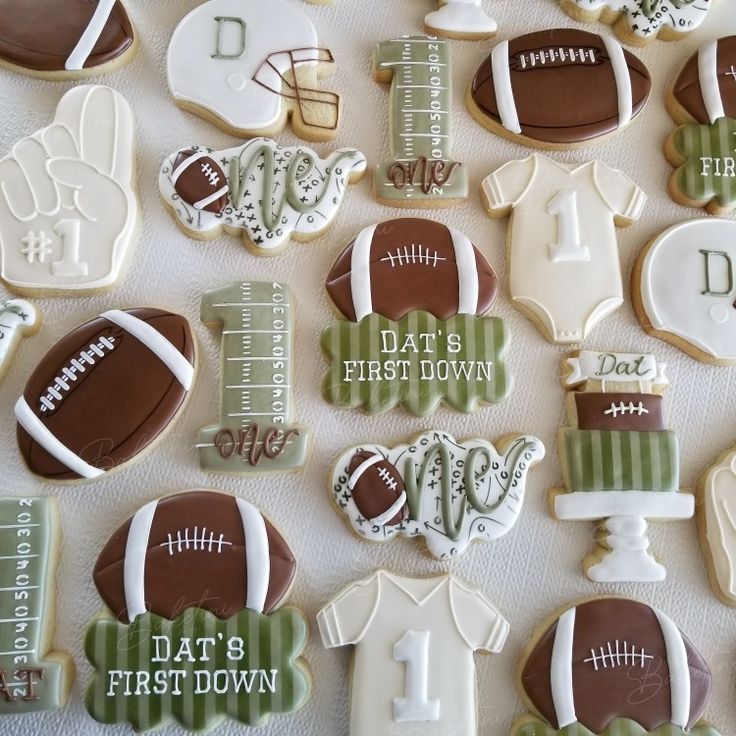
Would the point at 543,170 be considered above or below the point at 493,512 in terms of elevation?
above

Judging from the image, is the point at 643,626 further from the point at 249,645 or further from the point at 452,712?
the point at 249,645

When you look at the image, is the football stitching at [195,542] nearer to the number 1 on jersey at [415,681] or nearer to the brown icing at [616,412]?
the number 1 on jersey at [415,681]

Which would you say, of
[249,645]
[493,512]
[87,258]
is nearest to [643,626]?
[493,512]

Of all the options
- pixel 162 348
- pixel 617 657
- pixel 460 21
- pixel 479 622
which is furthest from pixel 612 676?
pixel 460 21

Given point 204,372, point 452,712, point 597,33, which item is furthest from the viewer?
point 597,33

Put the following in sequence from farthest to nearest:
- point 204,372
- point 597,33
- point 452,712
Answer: point 597,33
point 204,372
point 452,712

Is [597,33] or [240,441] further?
[597,33]

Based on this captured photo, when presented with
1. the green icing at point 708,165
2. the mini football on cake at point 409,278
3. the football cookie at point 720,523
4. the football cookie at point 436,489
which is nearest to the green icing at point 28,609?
the football cookie at point 436,489
